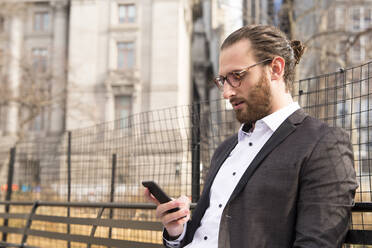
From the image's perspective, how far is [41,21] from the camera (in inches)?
1795

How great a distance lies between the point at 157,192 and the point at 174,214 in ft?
0.50

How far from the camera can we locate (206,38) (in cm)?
6297

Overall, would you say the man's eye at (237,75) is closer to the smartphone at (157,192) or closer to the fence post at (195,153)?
the smartphone at (157,192)

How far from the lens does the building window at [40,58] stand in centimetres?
4266

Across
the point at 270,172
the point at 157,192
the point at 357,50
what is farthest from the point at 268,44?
the point at 357,50

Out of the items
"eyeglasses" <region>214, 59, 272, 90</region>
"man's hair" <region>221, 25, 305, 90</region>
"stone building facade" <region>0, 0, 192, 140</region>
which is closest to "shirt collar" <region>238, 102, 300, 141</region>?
"man's hair" <region>221, 25, 305, 90</region>

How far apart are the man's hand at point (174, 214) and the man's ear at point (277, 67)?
80 centimetres

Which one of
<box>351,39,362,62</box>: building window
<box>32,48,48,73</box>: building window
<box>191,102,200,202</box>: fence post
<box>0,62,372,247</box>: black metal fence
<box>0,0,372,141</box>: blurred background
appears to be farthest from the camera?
<box>32,48,48,73</box>: building window

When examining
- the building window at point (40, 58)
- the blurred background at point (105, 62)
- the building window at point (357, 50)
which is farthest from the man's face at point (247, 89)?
the building window at point (40, 58)

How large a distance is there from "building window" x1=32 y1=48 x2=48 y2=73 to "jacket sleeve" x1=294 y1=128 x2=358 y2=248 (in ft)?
137

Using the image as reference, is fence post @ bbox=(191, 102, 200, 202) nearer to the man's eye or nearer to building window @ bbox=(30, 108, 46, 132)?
the man's eye

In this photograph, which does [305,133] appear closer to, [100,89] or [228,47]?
[228,47]

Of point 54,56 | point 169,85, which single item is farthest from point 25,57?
point 169,85

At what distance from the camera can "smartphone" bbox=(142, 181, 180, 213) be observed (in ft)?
8.57
